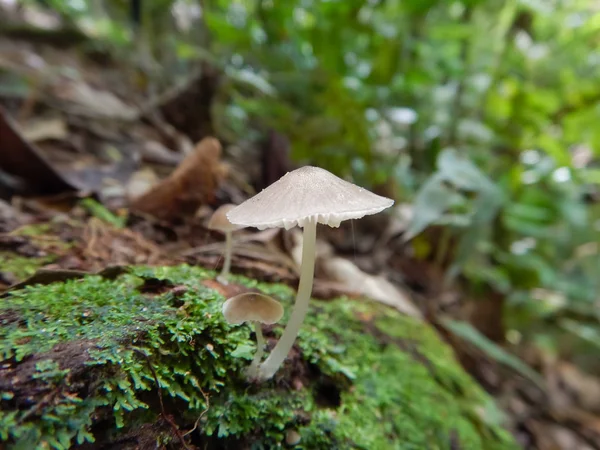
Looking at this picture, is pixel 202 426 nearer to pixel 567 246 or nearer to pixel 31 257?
pixel 31 257

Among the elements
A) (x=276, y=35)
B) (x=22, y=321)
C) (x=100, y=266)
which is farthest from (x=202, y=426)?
(x=276, y=35)

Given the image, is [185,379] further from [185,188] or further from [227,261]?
[185,188]

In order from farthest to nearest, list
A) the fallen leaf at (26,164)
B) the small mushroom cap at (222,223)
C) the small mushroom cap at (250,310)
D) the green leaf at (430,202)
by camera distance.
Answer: the green leaf at (430,202), the fallen leaf at (26,164), the small mushroom cap at (222,223), the small mushroom cap at (250,310)

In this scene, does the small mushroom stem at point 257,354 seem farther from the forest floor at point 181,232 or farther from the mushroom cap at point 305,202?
the mushroom cap at point 305,202

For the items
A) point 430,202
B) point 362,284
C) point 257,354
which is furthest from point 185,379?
point 430,202

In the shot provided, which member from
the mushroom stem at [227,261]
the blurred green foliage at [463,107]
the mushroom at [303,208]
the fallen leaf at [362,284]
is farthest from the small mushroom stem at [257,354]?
the blurred green foliage at [463,107]

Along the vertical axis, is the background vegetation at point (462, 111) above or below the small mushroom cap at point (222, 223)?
above

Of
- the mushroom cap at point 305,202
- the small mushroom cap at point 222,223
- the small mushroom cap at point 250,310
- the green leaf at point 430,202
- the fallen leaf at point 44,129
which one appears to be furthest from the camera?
the fallen leaf at point 44,129
